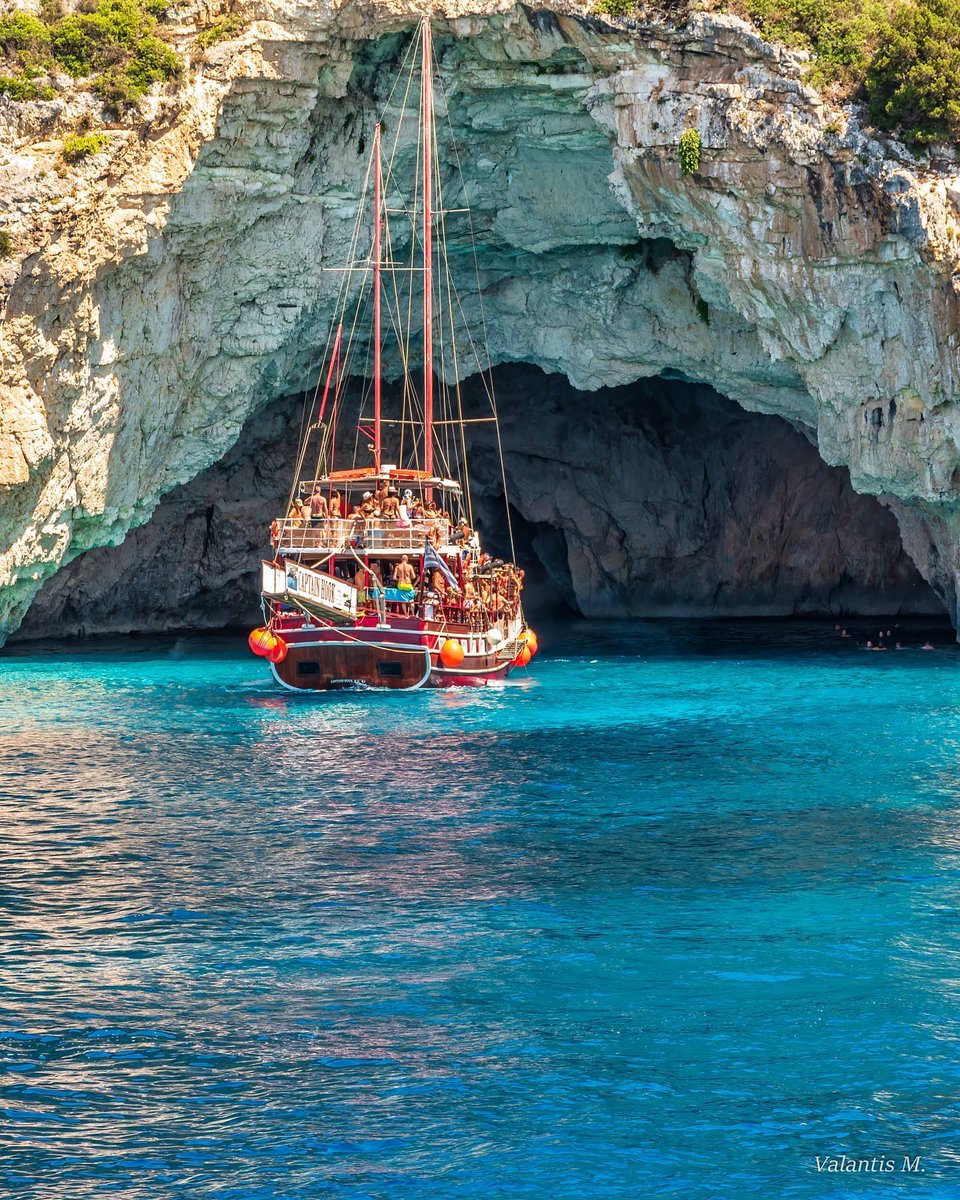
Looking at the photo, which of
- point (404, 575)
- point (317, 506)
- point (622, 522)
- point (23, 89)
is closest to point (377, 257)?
point (317, 506)

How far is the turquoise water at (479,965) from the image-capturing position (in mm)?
9570

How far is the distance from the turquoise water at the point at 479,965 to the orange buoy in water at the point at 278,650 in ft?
22.0

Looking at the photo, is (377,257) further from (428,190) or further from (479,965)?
(479,965)

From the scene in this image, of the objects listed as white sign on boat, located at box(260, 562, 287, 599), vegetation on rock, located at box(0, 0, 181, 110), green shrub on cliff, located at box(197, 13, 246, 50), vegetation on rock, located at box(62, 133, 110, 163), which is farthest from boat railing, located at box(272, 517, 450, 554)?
green shrub on cliff, located at box(197, 13, 246, 50)

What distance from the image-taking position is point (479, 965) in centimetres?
1279

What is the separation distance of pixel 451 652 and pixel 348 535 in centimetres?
346

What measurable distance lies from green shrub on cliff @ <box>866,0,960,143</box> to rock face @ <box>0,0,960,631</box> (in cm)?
77

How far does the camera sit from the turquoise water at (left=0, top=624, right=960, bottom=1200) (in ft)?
31.4

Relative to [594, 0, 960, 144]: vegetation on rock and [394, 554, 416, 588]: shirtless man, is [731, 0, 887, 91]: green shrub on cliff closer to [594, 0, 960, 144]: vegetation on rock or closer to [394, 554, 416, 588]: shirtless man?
[594, 0, 960, 144]: vegetation on rock

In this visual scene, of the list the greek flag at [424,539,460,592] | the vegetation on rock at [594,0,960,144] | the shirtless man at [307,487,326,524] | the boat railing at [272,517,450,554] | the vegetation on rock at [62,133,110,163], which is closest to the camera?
the vegetation on rock at [62,133,110,163]

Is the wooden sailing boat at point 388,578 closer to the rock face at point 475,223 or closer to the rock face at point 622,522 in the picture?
the rock face at point 475,223

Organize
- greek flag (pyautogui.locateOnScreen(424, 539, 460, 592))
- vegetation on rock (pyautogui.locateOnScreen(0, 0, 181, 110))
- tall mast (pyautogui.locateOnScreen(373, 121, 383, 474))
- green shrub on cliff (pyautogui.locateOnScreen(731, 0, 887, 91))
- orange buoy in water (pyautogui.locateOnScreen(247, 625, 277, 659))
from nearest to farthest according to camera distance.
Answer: vegetation on rock (pyautogui.locateOnScreen(0, 0, 181, 110)) < orange buoy in water (pyautogui.locateOnScreen(247, 625, 277, 659)) < greek flag (pyautogui.locateOnScreen(424, 539, 460, 592)) < green shrub on cliff (pyautogui.locateOnScreen(731, 0, 887, 91)) < tall mast (pyautogui.locateOnScreen(373, 121, 383, 474))

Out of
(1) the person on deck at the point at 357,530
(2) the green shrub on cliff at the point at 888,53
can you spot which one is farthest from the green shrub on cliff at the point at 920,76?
(1) the person on deck at the point at 357,530

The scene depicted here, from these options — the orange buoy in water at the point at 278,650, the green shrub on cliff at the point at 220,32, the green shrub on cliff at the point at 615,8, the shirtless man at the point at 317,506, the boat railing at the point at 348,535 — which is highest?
the green shrub on cliff at the point at 615,8
